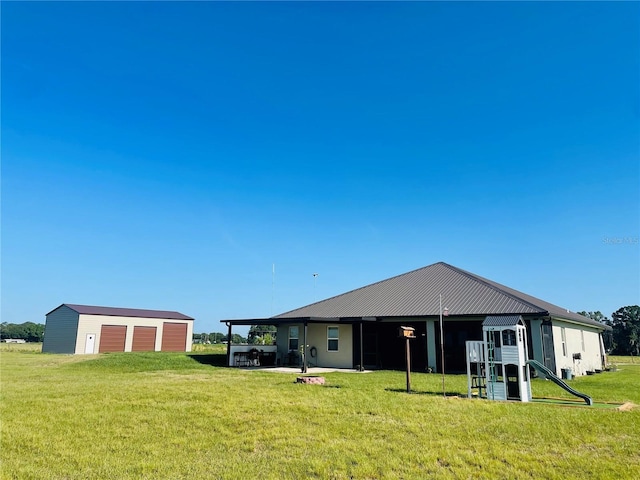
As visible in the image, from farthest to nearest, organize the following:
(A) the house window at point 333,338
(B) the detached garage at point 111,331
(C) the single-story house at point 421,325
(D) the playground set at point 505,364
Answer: (B) the detached garage at point 111,331
(A) the house window at point 333,338
(C) the single-story house at point 421,325
(D) the playground set at point 505,364

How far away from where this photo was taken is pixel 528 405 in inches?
385

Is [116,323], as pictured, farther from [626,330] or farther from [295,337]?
[626,330]

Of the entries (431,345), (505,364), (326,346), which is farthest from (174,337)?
(505,364)

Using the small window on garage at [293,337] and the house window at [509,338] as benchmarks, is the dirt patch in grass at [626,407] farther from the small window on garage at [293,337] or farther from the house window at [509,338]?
the small window on garage at [293,337]

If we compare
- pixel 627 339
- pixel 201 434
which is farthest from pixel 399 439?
pixel 627 339

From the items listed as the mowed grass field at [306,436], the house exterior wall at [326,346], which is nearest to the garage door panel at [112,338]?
the house exterior wall at [326,346]

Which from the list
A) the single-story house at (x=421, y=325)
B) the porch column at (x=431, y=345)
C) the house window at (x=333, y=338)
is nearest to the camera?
the single-story house at (x=421, y=325)

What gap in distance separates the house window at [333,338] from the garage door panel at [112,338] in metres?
25.4

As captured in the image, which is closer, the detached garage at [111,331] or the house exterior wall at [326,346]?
the house exterior wall at [326,346]

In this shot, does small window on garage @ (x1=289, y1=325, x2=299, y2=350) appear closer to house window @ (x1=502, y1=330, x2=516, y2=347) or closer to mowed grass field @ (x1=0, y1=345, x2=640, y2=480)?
mowed grass field @ (x1=0, y1=345, x2=640, y2=480)

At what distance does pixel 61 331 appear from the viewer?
37.7 metres

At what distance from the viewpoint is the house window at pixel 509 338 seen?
11.4 metres

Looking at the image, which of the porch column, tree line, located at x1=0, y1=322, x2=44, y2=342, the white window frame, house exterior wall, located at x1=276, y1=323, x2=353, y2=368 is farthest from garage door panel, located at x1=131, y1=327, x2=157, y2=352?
tree line, located at x1=0, y1=322, x2=44, y2=342

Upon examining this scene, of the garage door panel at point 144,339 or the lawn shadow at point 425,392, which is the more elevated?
the garage door panel at point 144,339
